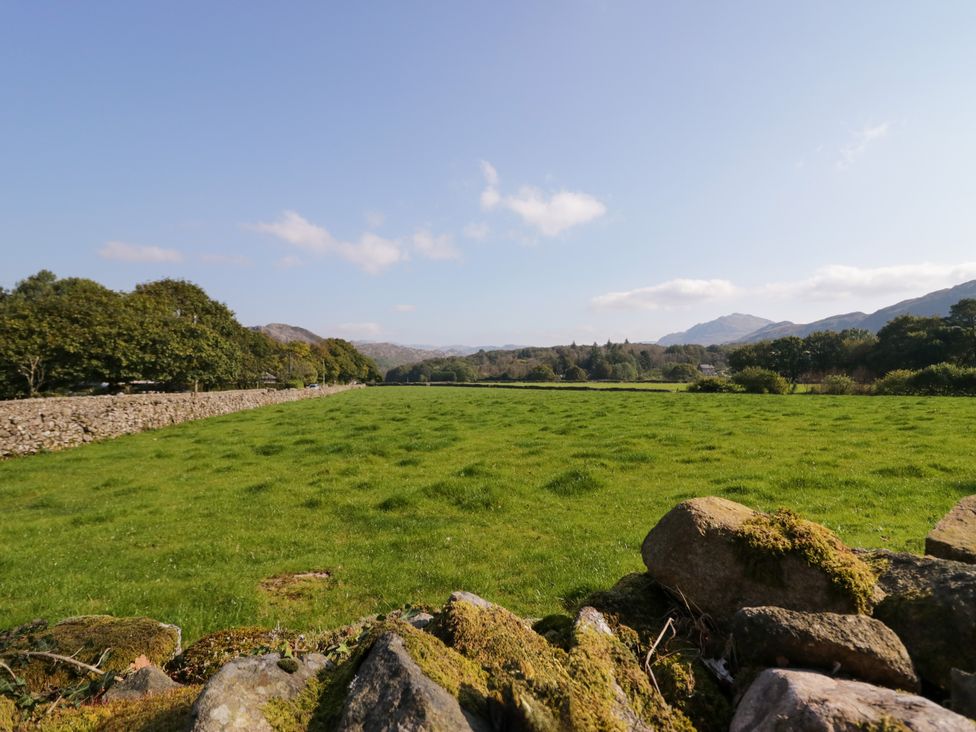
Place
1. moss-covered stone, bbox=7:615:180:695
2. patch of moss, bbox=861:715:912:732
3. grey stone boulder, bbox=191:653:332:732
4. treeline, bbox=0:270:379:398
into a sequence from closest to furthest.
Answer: patch of moss, bbox=861:715:912:732 < grey stone boulder, bbox=191:653:332:732 < moss-covered stone, bbox=7:615:180:695 < treeline, bbox=0:270:379:398

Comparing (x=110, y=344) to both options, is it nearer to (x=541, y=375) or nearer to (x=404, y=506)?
(x=404, y=506)

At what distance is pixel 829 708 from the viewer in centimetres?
222

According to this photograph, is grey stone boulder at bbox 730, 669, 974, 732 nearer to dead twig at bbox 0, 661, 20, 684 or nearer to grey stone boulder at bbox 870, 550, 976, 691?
grey stone boulder at bbox 870, 550, 976, 691

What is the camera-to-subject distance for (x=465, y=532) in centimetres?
1138

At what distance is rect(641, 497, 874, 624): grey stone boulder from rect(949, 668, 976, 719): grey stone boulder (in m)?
0.97

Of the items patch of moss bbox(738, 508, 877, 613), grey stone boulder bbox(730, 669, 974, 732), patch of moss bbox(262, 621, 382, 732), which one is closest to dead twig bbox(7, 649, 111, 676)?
patch of moss bbox(262, 621, 382, 732)

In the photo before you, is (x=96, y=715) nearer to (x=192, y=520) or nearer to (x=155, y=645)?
(x=155, y=645)

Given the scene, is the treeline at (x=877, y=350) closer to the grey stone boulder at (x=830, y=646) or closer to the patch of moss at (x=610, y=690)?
the grey stone boulder at (x=830, y=646)

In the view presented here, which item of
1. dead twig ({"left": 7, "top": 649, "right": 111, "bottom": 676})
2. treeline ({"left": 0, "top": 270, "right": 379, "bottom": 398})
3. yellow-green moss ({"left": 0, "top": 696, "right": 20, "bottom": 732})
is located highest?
treeline ({"left": 0, "top": 270, "right": 379, "bottom": 398})

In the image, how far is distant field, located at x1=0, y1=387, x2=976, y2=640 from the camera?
332 inches

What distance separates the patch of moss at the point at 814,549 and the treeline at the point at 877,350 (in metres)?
85.4

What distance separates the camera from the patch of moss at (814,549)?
11.6ft

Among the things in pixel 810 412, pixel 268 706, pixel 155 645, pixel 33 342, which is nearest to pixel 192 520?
pixel 155 645

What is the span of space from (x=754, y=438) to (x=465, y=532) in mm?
16618
